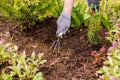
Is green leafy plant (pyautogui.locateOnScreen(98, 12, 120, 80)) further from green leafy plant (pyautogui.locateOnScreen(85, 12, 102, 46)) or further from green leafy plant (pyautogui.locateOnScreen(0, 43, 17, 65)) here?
green leafy plant (pyautogui.locateOnScreen(0, 43, 17, 65))

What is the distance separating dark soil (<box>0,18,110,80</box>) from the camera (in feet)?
9.81

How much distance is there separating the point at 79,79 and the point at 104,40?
0.74 meters

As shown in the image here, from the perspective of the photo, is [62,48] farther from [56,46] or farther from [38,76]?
[38,76]

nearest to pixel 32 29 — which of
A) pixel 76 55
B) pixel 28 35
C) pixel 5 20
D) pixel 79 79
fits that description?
pixel 28 35

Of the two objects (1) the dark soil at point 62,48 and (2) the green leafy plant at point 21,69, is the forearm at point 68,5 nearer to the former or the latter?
(1) the dark soil at point 62,48

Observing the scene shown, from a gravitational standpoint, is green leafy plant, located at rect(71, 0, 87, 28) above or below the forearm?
below

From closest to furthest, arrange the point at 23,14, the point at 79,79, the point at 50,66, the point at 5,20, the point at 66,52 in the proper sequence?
the point at 79,79
the point at 50,66
the point at 66,52
the point at 23,14
the point at 5,20

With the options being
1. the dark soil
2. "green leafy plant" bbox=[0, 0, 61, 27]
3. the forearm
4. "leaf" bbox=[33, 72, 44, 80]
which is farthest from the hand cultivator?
"leaf" bbox=[33, 72, 44, 80]

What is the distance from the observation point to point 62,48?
3402 millimetres

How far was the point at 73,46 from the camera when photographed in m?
3.43

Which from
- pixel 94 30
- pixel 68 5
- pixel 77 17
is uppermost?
pixel 68 5

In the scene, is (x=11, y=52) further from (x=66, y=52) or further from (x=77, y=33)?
(x=77, y=33)

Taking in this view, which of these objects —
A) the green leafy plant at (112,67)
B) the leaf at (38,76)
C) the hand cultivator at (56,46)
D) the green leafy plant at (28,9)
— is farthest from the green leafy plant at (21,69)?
the green leafy plant at (28,9)

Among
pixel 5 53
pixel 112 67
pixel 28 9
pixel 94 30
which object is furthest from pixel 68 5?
pixel 112 67
